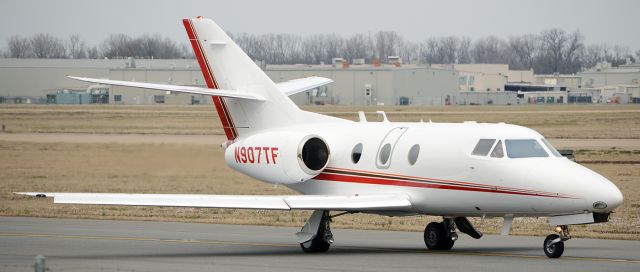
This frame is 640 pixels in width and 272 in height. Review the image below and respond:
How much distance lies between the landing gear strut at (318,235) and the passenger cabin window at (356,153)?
56.2 inches

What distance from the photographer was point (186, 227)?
A: 26938 mm

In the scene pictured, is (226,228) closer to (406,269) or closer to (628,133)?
(406,269)

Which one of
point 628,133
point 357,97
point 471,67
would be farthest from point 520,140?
point 471,67

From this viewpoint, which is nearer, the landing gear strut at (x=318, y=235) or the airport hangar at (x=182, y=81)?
the landing gear strut at (x=318, y=235)

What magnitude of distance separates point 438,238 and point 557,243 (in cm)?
298

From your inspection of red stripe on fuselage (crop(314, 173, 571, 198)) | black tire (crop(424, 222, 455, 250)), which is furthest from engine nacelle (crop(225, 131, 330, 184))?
black tire (crop(424, 222, 455, 250))

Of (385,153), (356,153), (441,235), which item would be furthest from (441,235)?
(356,153)

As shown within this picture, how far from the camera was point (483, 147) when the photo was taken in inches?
788

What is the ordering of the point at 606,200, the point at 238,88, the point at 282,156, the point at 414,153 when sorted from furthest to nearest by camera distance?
the point at 238,88, the point at 282,156, the point at 414,153, the point at 606,200

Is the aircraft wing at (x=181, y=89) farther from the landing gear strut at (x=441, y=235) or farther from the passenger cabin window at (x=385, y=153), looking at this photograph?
the landing gear strut at (x=441, y=235)

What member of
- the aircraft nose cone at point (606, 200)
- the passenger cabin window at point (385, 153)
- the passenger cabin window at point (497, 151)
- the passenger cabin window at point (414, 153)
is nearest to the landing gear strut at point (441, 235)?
the passenger cabin window at point (414, 153)

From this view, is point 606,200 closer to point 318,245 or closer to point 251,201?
point 318,245

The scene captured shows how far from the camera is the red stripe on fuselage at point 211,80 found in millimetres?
25016

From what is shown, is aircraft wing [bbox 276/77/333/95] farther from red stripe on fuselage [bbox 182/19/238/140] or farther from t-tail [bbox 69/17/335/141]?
red stripe on fuselage [bbox 182/19/238/140]
